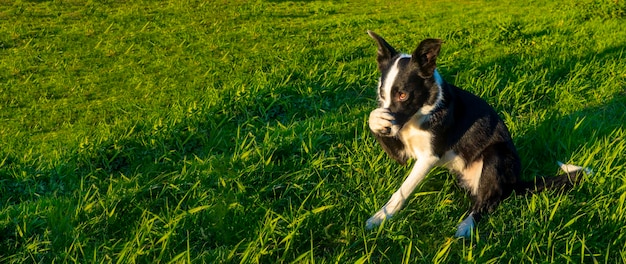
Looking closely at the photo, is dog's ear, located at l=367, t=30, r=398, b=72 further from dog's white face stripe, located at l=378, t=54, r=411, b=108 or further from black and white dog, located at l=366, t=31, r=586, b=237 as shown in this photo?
dog's white face stripe, located at l=378, t=54, r=411, b=108

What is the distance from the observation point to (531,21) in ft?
29.3

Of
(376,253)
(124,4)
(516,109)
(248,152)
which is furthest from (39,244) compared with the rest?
(124,4)

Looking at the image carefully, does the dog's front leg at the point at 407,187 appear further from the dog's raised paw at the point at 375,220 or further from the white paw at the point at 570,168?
the white paw at the point at 570,168

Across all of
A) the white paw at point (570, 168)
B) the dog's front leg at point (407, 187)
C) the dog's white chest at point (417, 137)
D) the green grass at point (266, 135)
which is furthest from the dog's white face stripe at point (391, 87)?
the white paw at point (570, 168)

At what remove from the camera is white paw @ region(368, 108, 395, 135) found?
12.4 ft

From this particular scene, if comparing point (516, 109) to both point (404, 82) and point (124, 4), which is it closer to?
point (404, 82)

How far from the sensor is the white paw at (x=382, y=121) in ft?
12.4

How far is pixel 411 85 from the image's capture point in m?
3.83

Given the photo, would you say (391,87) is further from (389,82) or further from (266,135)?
(266,135)

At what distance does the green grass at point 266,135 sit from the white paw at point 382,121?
1.53 feet

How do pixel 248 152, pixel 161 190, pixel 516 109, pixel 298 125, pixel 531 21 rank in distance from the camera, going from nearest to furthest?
pixel 161 190 → pixel 248 152 → pixel 298 125 → pixel 516 109 → pixel 531 21

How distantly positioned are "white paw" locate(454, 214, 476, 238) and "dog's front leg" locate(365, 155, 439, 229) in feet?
1.19

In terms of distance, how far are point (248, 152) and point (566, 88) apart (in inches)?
129

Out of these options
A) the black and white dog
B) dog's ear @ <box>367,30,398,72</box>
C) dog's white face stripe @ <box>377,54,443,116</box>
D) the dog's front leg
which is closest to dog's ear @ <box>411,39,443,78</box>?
the black and white dog
